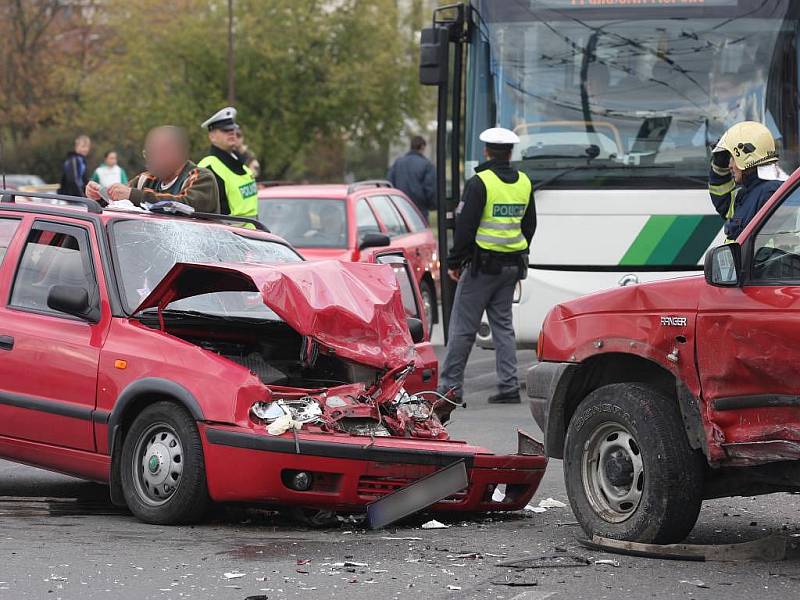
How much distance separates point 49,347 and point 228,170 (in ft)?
10.5

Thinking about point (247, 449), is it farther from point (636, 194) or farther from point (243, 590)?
point (636, 194)

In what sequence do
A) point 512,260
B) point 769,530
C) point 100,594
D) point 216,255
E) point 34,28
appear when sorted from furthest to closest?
1. point 34,28
2. point 512,260
3. point 216,255
4. point 769,530
5. point 100,594

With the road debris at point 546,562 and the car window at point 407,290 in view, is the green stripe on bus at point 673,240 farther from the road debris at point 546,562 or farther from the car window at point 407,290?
the road debris at point 546,562

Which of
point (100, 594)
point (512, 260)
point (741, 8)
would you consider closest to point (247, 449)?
point (100, 594)

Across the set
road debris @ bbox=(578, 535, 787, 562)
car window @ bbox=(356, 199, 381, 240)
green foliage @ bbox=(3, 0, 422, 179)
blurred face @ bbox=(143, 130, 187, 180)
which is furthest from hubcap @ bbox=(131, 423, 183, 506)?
green foliage @ bbox=(3, 0, 422, 179)

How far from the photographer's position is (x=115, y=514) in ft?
24.3

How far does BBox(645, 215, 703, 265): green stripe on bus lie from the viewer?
11.8 metres

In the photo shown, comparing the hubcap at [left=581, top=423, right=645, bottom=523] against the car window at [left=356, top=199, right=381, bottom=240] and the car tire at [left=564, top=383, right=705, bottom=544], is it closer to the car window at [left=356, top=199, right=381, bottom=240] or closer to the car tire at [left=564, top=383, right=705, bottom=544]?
the car tire at [left=564, top=383, right=705, bottom=544]

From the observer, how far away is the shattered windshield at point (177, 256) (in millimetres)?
7625

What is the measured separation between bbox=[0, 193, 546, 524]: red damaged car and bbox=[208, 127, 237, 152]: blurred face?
7.50 ft

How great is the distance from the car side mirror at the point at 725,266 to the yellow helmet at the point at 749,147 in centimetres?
143

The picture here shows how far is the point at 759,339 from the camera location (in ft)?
19.1

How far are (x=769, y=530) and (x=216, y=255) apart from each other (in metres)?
3.08

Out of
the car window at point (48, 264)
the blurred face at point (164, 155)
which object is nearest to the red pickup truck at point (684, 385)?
the car window at point (48, 264)
